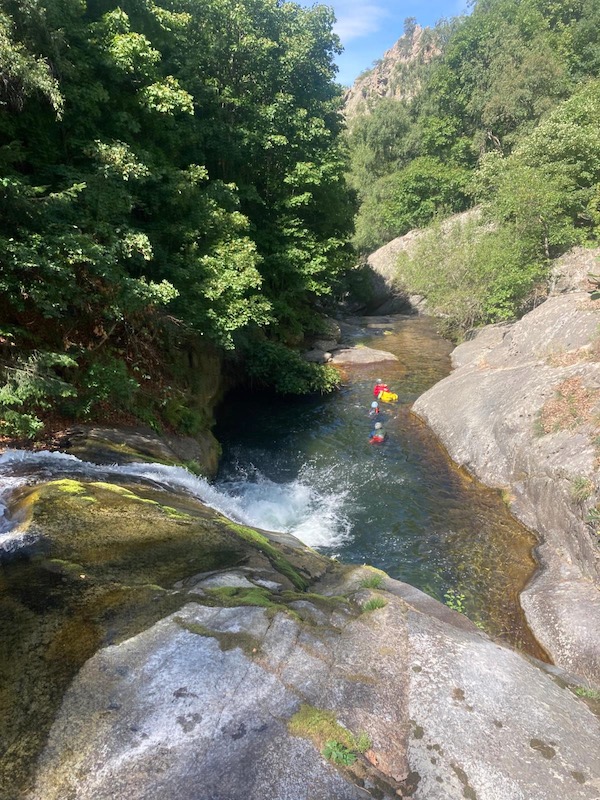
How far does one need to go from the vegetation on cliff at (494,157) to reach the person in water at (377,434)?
10.6m


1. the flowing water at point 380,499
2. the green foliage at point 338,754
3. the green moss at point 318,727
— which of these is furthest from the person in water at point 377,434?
the green foliage at point 338,754

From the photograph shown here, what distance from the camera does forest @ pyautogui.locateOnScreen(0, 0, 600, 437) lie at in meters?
9.02

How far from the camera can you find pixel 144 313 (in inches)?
514

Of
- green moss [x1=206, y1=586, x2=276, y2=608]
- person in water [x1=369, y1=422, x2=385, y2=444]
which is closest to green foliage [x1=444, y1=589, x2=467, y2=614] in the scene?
green moss [x1=206, y1=586, x2=276, y2=608]

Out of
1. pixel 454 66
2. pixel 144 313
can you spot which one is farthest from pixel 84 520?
pixel 454 66

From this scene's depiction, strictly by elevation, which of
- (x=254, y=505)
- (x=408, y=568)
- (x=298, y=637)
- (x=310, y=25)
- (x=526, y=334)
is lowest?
(x=254, y=505)

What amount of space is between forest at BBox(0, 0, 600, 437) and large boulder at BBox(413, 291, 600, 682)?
18.2 feet

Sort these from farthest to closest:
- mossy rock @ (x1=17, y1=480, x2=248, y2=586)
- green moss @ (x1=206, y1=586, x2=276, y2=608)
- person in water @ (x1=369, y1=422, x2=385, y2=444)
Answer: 1. person in water @ (x1=369, y1=422, x2=385, y2=444)
2. mossy rock @ (x1=17, y1=480, x2=248, y2=586)
3. green moss @ (x1=206, y1=586, x2=276, y2=608)

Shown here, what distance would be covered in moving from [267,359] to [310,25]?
1596 cm

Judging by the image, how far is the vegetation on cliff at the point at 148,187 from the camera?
8.69m

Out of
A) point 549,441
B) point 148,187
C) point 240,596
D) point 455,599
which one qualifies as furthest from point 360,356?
point 240,596

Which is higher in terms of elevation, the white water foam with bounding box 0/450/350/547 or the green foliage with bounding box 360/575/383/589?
the green foliage with bounding box 360/575/383/589

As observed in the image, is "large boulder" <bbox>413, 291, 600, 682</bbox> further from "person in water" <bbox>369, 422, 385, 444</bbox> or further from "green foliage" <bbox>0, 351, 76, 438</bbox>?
"green foliage" <bbox>0, 351, 76, 438</bbox>

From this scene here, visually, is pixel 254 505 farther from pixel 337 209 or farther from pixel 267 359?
pixel 337 209
